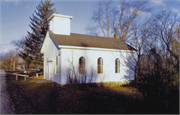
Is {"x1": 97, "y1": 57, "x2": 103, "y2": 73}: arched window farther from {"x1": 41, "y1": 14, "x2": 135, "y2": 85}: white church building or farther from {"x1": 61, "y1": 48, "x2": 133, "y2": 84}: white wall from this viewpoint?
{"x1": 61, "y1": 48, "x2": 133, "y2": 84}: white wall

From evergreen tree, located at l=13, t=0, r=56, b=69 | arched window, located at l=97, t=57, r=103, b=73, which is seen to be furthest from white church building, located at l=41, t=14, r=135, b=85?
evergreen tree, located at l=13, t=0, r=56, b=69

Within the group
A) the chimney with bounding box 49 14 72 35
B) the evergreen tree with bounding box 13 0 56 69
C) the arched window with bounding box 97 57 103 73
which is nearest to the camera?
the arched window with bounding box 97 57 103 73

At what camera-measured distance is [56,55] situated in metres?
14.4

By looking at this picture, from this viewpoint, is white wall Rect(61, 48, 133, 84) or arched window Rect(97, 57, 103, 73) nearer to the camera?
white wall Rect(61, 48, 133, 84)

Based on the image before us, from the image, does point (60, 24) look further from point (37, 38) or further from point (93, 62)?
point (37, 38)

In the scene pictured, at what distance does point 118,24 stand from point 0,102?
2593 centimetres

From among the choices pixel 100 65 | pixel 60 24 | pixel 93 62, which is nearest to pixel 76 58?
pixel 93 62

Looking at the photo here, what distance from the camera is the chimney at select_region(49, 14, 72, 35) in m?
15.8

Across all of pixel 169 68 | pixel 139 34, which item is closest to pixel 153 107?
pixel 169 68

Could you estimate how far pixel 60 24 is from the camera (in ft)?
52.3

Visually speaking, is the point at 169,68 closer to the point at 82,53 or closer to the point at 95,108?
the point at 95,108

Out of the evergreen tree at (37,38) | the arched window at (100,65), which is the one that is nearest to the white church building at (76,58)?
the arched window at (100,65)

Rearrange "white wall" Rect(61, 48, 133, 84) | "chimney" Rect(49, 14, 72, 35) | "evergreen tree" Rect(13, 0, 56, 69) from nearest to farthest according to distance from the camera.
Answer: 1. "white wall" Rect(61, 48, 133, 84)
2. "chimney" Rect(49, 14, 72, 35)
3. "evergreen tree" Rect(13, 0, 56, 69)

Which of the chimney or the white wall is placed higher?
the chimney
